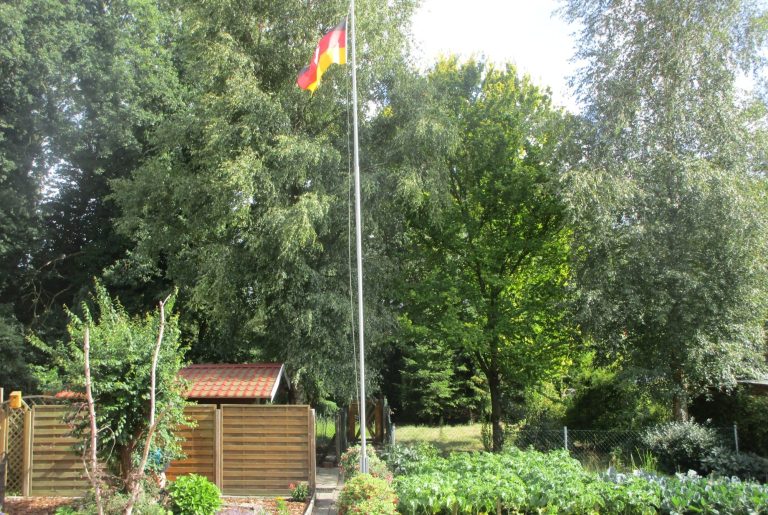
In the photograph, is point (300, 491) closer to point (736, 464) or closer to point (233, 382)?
point (233, 382)

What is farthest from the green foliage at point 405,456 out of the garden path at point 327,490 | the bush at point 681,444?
the bush at point 681,444

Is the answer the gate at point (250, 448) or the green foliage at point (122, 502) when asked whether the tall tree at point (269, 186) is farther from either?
the green foliage at point (122, 502)

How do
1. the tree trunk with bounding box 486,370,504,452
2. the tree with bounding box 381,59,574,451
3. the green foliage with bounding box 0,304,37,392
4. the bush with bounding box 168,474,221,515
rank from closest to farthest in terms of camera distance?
the bush with bounding box 168,474,221,515 < the tree with bounding box 381,59,574,451 < the tree trunk with bounding box 486,370,504,452 < the green foliage with bounding box 0,304,37,392

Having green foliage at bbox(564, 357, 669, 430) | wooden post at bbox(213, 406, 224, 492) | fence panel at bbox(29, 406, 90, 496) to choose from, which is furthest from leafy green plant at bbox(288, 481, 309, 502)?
green foliage at bbox(564, 357, 669, 430)

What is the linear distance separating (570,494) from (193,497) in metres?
5.44

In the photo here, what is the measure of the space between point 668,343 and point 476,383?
11827mm

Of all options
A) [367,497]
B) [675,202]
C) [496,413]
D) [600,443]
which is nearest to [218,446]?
[367,497]

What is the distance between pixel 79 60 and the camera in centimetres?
2161

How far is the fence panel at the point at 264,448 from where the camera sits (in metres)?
11.7

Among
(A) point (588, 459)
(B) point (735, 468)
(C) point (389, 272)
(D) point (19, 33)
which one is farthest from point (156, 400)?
(D) point (19, 33)

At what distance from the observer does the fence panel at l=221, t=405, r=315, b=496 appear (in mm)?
11734

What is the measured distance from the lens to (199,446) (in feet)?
39.2

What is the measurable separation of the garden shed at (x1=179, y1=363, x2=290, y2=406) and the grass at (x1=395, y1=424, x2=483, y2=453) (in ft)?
25.1

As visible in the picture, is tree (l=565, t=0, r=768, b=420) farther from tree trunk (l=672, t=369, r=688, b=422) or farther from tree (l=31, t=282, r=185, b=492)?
tree (l=31, t=282, r=185, b=492)
